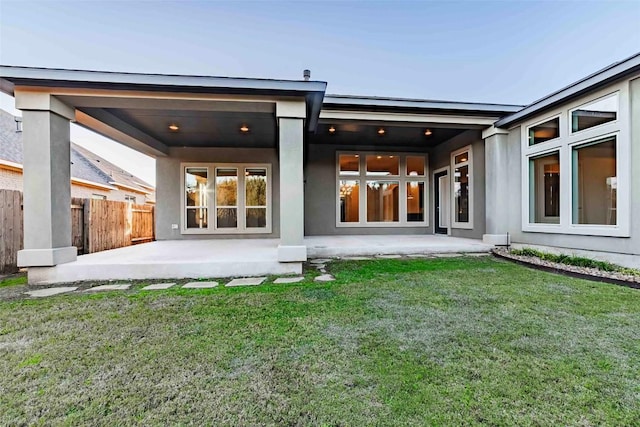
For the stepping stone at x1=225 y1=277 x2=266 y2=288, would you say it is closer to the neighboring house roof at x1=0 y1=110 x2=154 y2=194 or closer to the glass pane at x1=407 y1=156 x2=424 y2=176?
the glass pane at x1=407 y1=156 x2=424 y2=176

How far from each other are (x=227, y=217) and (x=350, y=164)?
415 centimetres

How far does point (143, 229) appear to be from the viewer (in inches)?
328

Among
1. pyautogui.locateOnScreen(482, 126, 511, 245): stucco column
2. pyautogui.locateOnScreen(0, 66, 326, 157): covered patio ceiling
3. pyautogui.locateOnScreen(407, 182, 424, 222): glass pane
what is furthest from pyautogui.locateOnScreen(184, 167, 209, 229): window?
pyautogui.locateOnScreen(482, 126, 511, 245): stucco column

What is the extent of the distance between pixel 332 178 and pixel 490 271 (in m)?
5.43

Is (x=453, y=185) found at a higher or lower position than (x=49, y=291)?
higher

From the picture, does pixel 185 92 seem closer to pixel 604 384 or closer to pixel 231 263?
pixel 231 263

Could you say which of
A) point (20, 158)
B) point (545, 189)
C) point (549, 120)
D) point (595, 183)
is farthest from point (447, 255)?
point (20, 158)

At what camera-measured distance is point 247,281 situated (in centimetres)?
415

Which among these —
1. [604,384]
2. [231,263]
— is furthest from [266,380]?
[231,263]

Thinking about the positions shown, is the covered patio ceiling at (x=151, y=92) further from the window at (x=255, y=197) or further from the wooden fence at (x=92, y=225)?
the window at (x=255, y=197)

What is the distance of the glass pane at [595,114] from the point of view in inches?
177

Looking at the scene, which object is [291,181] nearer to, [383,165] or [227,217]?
[227,217]

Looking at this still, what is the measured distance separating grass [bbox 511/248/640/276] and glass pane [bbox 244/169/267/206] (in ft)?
21.7

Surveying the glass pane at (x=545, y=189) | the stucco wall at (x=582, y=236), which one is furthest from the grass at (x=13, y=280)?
the glass pane at (x=545, y=189)
